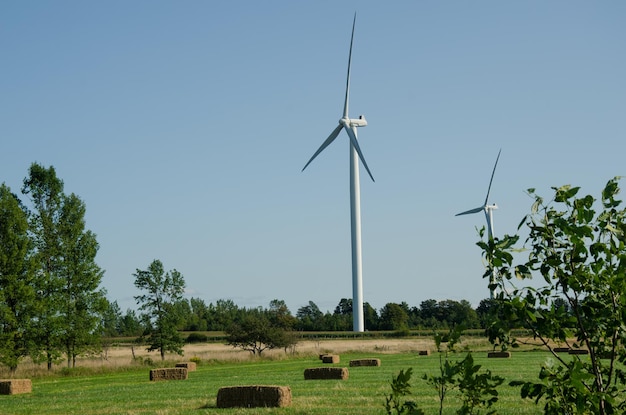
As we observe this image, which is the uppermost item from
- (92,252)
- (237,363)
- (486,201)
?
(486,201)

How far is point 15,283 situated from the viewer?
51562 millimetres

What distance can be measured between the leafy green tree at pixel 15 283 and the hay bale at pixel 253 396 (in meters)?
34.4

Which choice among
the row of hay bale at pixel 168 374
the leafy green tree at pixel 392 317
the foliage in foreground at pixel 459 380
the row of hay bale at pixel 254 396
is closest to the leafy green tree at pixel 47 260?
the row of hay bale at pixel 168 374

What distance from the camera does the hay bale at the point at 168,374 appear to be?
38156mm

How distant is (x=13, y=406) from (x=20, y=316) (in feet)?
97.0

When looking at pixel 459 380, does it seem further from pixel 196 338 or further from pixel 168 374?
pixel 196 338

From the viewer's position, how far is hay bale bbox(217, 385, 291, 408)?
20.6m

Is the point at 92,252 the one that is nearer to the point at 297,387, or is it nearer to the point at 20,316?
the point at 20,316

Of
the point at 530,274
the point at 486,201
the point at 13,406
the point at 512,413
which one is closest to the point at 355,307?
the point at 486,201

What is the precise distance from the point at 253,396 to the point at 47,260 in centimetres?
3999

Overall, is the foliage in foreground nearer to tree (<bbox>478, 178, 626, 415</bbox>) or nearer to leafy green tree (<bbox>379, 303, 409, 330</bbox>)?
tree (<bbox>478, 178, 626, 415</bbox>)

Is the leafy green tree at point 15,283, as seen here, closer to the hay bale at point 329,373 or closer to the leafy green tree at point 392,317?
the hay bale at point 329,373

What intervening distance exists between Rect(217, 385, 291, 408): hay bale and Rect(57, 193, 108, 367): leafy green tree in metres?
38.3

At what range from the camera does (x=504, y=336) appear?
17.4 ft
